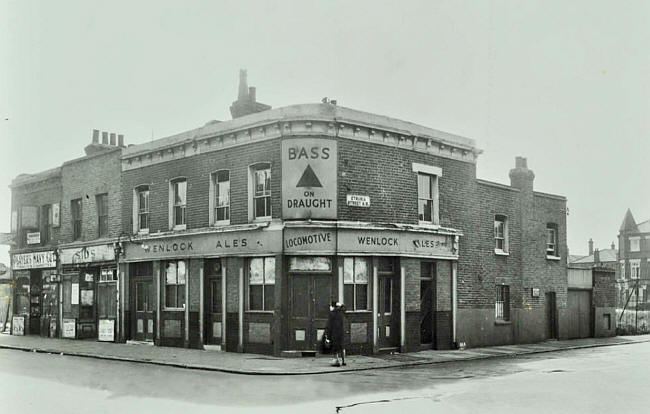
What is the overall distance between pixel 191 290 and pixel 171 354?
9.47 ft

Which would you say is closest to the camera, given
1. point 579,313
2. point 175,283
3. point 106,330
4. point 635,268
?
point 175,283

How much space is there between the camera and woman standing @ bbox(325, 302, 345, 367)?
18141 mm

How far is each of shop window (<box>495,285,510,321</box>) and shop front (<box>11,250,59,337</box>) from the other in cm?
1832

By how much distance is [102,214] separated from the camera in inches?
1101

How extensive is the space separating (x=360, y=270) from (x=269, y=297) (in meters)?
2.91

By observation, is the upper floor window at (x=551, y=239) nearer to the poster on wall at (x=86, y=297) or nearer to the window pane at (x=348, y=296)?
the window pane at (x=348, y=296)

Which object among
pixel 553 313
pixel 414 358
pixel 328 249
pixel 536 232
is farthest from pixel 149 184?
pixel 553 313

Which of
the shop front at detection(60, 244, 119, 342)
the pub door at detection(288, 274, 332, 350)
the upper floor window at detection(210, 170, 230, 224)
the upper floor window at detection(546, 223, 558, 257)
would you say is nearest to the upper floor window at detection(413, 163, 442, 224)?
the pub door at detection(288, 274, 332, 350)

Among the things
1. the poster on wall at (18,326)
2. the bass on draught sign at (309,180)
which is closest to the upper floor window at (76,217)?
the poster on wall at (18,326)

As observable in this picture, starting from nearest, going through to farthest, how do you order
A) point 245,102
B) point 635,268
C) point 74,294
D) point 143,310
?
point 245,102 < point 143,310 < point 74,294 < point 635,268

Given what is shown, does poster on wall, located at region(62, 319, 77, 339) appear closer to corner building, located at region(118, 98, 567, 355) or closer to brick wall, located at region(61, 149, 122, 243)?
corner building, located at region(118, 98, 567, 355)

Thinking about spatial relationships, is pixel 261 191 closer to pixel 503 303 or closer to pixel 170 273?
pixel 170 273

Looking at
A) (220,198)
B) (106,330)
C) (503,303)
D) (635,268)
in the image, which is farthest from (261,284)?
(635,268)

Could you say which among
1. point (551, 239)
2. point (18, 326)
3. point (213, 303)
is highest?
point (551, 239)
